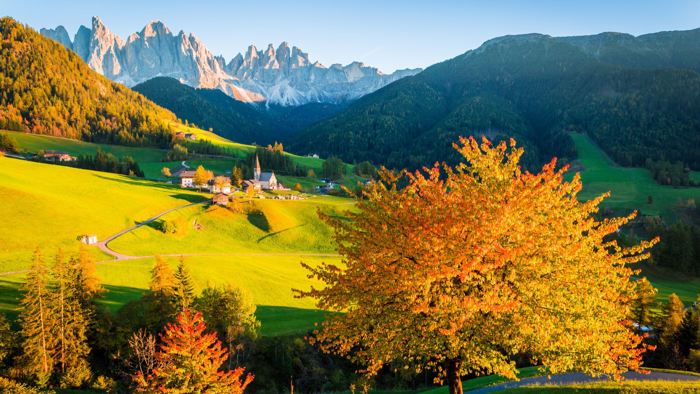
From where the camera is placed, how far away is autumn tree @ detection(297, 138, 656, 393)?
1521cm

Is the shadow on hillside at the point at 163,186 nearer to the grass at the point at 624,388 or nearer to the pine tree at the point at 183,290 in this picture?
the pine tree at the point at 183,290

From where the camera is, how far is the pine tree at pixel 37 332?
4072 centimetres

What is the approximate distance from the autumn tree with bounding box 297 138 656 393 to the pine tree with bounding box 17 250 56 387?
41460 mm

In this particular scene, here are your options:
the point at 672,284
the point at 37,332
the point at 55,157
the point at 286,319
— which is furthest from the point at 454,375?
the point at 55,157

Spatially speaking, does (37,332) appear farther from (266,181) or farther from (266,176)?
(266,176)

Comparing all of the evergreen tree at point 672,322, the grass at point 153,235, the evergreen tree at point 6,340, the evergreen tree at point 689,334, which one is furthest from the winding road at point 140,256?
the evergreen tree at point 689,334

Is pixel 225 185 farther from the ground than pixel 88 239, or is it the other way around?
pixel 225 185

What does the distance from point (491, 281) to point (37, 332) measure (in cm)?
4931

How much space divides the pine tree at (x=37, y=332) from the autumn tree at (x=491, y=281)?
41.5m

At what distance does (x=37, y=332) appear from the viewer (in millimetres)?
41688

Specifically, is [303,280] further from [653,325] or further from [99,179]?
[99,179]

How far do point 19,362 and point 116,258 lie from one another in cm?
3386

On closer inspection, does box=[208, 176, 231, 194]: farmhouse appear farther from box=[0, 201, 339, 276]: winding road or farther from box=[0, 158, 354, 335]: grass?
box=[0, 201, 339, 276]: winding road

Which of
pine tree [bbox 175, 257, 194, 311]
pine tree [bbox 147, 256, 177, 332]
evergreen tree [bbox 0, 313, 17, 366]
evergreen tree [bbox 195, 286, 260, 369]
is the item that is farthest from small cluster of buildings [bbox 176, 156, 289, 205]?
evergreen tree [bbox 0, 313, 17, 366]
